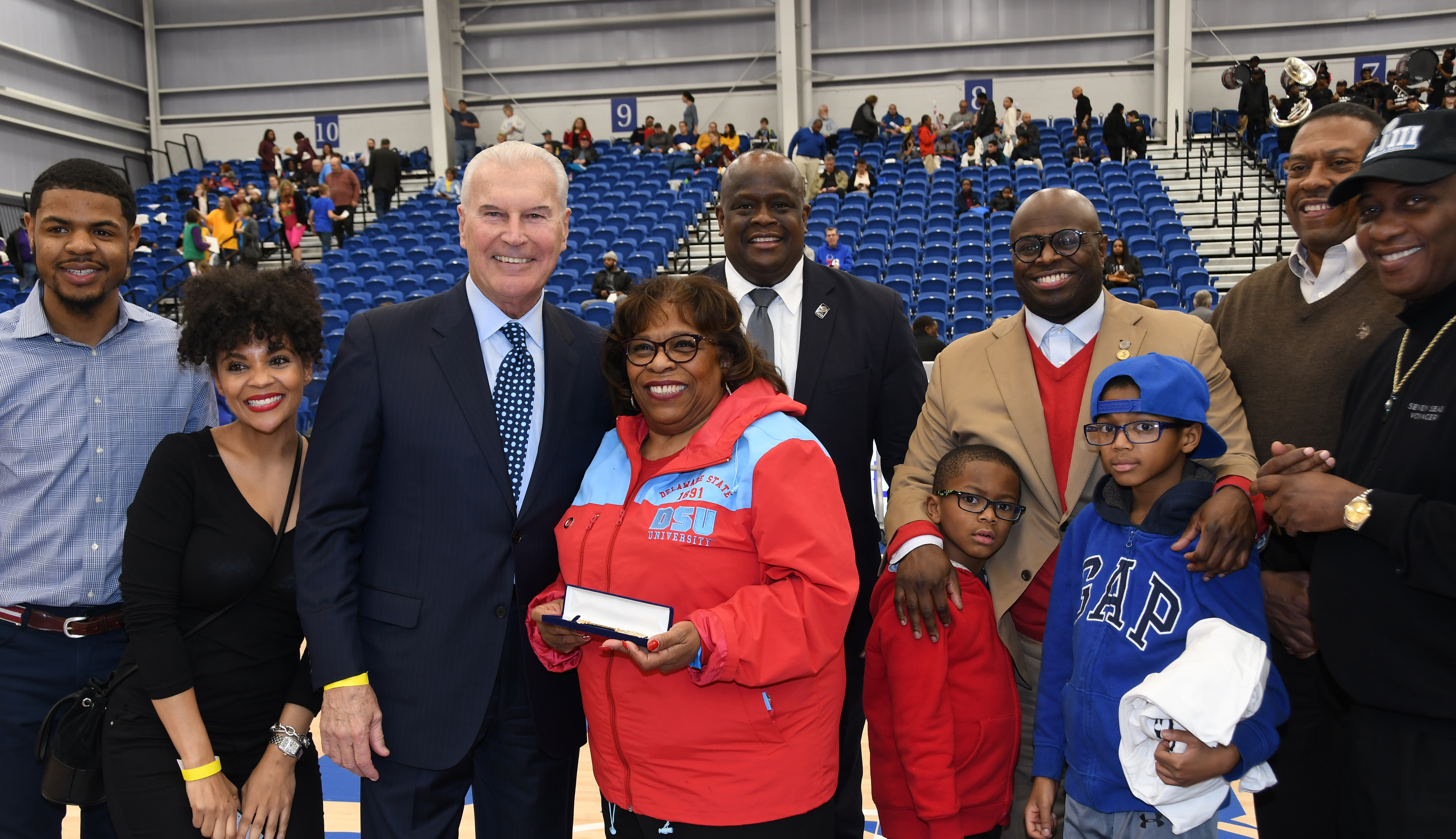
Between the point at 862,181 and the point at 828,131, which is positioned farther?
the point at 828,131

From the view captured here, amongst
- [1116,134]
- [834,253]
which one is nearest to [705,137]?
[834,253]

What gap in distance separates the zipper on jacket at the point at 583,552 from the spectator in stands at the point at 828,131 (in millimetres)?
15116

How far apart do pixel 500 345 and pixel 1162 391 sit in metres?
1.39

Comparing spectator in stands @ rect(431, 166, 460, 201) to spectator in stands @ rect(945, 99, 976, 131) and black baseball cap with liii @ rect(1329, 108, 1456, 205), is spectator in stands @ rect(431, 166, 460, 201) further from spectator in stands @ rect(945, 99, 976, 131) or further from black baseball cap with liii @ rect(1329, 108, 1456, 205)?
black baseball cap with liii @ rect(1329, 108, 1456, 205)

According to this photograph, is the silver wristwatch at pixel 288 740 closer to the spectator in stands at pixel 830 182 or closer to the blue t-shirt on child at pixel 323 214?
the spectator in stands at pixel 830 182

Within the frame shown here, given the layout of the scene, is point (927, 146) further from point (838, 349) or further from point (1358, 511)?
point (1358, 511)

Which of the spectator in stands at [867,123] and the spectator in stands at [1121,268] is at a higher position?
the spectator in stands at [867,123]

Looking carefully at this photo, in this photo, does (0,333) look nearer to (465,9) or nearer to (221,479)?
(221,479)

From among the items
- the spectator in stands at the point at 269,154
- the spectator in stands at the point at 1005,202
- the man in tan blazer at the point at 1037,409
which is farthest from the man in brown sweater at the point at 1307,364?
the spectator in stands at the point at 269,154

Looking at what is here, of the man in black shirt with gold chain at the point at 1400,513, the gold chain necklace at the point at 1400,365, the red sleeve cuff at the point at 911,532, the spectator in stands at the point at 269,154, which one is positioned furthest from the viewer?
the spectator in stands at the point at 269,154

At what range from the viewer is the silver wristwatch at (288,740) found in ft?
6.86

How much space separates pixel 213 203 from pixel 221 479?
1628 centimetres

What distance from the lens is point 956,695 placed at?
2256 mm

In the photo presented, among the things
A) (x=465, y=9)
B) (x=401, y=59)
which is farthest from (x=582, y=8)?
(x=401, y=59)
